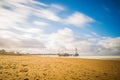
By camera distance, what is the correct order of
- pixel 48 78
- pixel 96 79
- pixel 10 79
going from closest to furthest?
pixel 10 79 < pixel 48 78 < pixel 96 79

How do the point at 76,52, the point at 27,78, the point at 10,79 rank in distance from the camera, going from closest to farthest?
the point at 10,79 → the point at 27,78 → the point at 76,52

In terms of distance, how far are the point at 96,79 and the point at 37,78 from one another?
5586 mm

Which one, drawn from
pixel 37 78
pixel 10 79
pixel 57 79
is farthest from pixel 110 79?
pixel 10 79

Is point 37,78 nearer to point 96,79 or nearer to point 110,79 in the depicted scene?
point 96,79

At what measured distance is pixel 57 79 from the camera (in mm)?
10797

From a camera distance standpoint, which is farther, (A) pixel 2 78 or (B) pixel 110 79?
(B) pixel 110 79

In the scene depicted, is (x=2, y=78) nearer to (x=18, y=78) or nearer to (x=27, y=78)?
(x=18, y=78)

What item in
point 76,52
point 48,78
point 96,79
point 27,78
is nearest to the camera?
point 27,78

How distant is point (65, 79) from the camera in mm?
10992

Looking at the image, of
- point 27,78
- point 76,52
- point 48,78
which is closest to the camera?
point 27,78

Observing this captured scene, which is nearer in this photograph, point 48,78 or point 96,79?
point 48,78

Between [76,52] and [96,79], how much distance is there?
14198 centimetres

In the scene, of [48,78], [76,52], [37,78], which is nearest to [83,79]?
[48,78]

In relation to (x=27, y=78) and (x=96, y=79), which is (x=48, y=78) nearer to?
(x=27, y=78)
